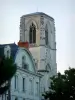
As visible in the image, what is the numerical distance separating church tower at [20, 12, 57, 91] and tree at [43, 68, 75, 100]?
33.4 m

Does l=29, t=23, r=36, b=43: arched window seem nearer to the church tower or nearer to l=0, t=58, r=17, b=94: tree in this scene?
the church tower

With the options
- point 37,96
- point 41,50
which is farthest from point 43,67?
point 37,96

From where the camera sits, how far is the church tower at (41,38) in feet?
313

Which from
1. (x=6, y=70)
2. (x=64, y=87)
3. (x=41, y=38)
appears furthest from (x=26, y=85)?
(x=41, y=38)

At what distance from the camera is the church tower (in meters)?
95.4

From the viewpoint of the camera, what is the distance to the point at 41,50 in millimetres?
95312

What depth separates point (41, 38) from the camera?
96.1m

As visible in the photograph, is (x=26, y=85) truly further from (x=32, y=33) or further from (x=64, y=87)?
(x=32, y=33)

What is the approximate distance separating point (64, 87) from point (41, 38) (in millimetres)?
40467

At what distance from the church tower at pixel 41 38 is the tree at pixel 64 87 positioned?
3338cm

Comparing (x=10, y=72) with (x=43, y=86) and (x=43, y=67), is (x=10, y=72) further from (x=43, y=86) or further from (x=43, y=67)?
(x=43, y=67)

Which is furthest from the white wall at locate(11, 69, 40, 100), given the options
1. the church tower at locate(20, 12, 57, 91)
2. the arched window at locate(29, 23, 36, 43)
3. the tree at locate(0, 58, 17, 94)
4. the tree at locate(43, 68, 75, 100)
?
the arched window at locate(29, 23, 36, 43)

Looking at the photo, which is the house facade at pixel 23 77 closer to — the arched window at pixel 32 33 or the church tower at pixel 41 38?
the church tower at pixel 41 38

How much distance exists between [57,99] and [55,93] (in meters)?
1.17
